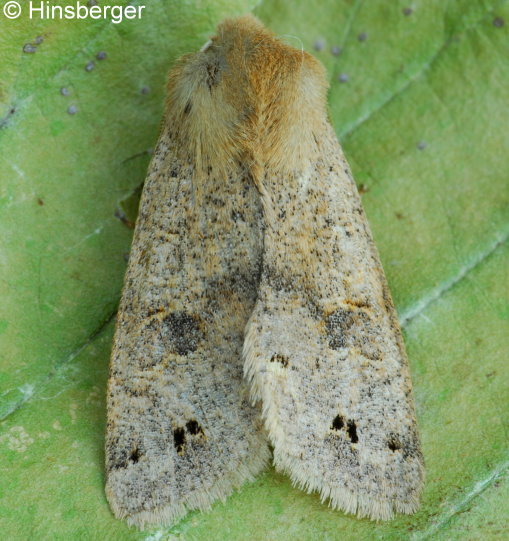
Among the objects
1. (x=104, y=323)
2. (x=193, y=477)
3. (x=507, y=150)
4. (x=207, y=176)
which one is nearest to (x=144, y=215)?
(x=207, y=176)

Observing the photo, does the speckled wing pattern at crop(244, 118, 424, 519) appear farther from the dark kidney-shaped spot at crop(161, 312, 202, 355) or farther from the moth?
the dark kidney-shaped spot at crop(161, 312, 202, 355)

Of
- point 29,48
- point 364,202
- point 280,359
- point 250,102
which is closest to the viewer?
point 280,359

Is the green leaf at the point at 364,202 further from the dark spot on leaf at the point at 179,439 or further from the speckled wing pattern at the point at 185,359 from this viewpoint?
the dark spot on leaf at the point at 179,439

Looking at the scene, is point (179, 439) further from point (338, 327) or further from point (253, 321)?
point (338, 327)

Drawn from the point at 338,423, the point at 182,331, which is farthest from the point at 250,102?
the point at 338,423

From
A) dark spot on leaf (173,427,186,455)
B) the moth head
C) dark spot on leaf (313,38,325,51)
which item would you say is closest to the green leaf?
dark spot on leaf (313,38,325,51)

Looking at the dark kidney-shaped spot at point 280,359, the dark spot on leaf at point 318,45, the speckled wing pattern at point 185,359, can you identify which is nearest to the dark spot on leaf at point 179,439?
the speckled wing pattern at point 185,359
